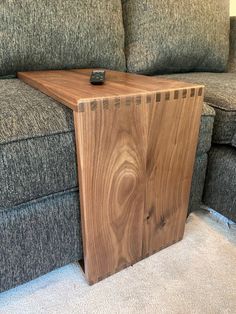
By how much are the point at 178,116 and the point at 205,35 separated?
803 mm

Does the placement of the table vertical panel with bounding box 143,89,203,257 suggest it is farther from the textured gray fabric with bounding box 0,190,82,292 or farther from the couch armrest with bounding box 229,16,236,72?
the couch armrest with bounding box 229,16,236,72

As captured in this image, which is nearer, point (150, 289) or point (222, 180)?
point (150, 289)

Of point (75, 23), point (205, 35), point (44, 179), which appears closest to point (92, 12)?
point (75, 23)

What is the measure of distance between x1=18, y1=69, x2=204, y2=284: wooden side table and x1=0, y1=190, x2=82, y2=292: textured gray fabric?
53 mm

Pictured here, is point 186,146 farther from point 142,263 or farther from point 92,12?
point 92,12

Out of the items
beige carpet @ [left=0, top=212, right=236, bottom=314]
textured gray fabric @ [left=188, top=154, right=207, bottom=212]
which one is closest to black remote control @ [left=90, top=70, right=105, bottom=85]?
textured gray fabric @ [left=188, top=154, right=207, bottom=212]

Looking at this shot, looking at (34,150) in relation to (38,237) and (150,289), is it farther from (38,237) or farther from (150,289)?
(150,289)

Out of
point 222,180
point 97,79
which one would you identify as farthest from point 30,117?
point 222,180

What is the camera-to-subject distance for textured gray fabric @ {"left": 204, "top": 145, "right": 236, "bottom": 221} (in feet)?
2.89

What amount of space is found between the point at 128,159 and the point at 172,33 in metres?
0.79

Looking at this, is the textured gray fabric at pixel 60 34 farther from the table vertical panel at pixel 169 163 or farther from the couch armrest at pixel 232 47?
the couch armrest at pixel 232 47

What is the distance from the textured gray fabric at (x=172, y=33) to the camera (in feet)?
3.83

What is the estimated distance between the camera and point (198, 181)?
3.04 ft

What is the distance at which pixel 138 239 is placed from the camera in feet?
2.54
